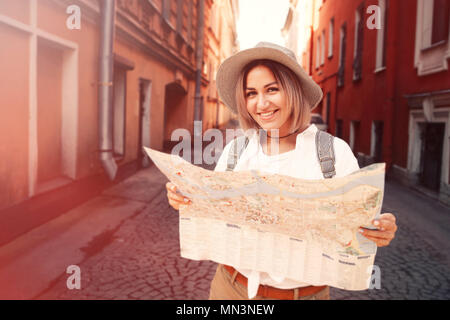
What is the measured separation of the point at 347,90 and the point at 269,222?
48.0ft

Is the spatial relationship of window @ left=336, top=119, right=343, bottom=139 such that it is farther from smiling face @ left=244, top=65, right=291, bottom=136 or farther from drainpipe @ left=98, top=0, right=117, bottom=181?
smiling face @ left=244, top=65, right=291, bottom=136

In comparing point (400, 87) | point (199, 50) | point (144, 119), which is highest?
point (199, 50)

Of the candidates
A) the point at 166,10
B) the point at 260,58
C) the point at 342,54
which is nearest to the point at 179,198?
the point at 260,58

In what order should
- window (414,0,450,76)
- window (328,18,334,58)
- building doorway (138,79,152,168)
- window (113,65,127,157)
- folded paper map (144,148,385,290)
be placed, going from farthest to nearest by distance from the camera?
1. window (328,18,334,58)
2. building doorway (138,79,152,168)
3. window (113,65,127,157)
4. window (414,0,450,76)
5. folded paper map (144,148,385,290)

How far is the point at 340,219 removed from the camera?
4.17 ft

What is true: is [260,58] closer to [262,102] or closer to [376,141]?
[262,102]

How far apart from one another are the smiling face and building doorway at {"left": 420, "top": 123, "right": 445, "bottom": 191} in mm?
7566

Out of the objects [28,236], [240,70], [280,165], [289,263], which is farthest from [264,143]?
[28,236]

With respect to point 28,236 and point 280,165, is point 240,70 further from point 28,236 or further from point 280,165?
point 28,236

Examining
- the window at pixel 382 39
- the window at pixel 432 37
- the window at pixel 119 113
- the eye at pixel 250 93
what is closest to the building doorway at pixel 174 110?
the window at pixel 119 113

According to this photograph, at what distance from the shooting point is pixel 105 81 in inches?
272

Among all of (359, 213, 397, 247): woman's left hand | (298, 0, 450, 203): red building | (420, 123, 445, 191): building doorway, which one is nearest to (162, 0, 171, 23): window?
(298, 0, 450, 203): red building

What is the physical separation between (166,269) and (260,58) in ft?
9.62

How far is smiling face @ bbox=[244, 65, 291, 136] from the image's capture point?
5.44 feet
